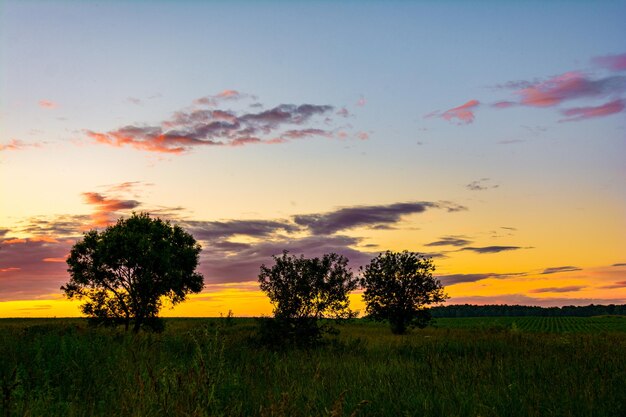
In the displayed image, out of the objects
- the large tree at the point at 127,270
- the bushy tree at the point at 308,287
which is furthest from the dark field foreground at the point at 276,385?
the large tree at the point at 127,270

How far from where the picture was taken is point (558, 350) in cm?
1210

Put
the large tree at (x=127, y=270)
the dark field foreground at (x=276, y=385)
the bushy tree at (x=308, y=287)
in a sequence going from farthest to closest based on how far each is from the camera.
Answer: the large tree at (x=127, y=270)
the bushy tree at (x=308, y=287)
the dark field foreground at (x=276, y=385)

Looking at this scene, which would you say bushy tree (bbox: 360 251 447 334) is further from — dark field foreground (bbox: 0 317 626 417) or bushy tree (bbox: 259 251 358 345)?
dark field foreground (bbox: 0 317 626 417)

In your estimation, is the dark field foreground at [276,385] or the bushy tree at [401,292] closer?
the dark field foreground at [276,385]

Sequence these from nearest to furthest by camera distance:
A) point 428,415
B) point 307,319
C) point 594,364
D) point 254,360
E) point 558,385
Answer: point 428,415 < point 558,385 < point 594,364 < point 254,360 < point 307,319

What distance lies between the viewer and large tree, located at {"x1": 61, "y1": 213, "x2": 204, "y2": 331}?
114 ft

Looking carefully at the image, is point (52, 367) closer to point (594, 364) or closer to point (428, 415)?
point (428, 415)

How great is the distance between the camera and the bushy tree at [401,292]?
3769 cm

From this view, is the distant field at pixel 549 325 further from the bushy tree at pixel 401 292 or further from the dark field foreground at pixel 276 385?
the dark field foreground at pixel 276 385

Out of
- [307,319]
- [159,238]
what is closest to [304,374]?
[307,319]

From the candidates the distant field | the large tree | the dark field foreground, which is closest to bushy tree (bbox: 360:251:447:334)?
the distant field

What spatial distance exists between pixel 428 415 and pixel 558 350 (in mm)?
8041

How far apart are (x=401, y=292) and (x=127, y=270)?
21283 mm

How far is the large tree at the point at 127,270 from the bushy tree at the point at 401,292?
15416mm
